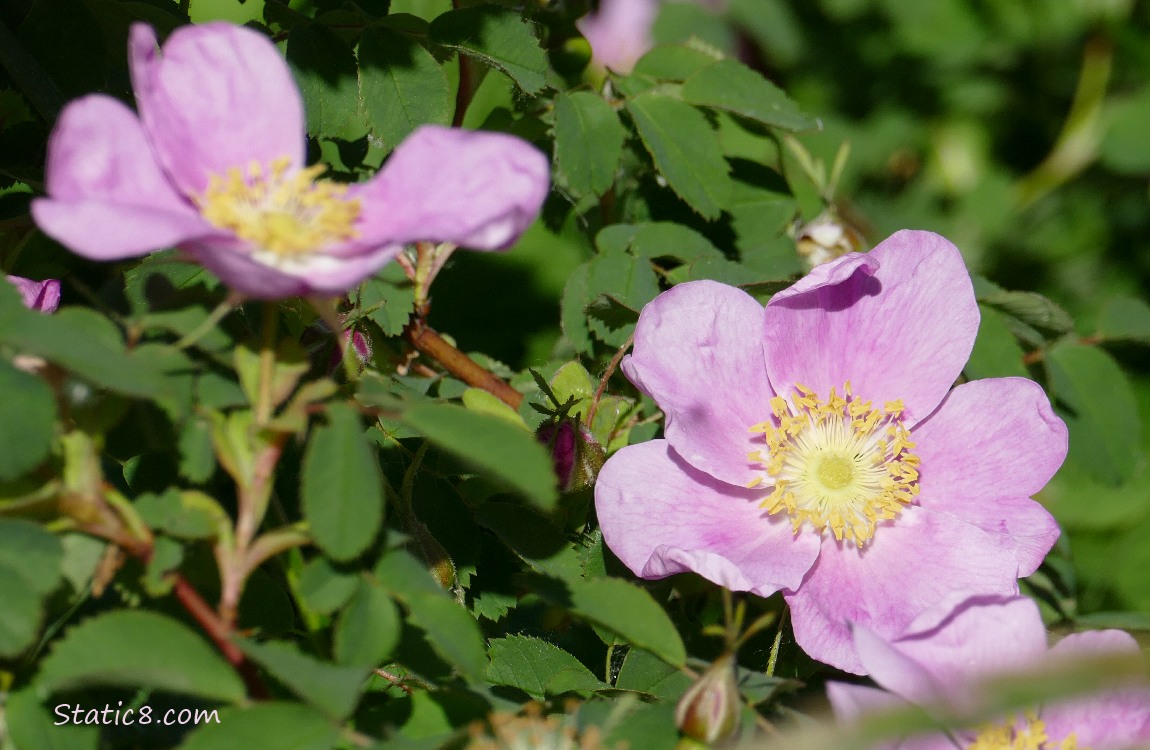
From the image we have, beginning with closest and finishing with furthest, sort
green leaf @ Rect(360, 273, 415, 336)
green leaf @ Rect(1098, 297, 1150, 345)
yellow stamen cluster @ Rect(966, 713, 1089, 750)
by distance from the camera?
yellow stamen cluster @ Rect(966, 713, 1089, 750), green leaf @ Rect(360, 273, 415, 336), green leaf @ Rect(1098, 297, 1150, 345)

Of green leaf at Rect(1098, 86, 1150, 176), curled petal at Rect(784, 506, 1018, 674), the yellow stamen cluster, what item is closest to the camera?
the yellow stamen cluster

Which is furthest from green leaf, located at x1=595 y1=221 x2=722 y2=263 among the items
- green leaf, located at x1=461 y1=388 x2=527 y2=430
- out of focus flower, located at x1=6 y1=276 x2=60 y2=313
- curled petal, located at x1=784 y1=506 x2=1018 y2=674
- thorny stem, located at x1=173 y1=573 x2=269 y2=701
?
thorny stem, located at x1=173 y1=573 x2=269 y2=701

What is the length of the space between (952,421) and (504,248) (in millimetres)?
598

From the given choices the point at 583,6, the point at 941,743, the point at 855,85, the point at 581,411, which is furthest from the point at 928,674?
the point at 855,85

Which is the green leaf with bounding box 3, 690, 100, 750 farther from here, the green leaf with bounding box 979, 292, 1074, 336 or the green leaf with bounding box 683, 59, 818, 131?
the green leaf with bounding box 979, 292, 1074, 336

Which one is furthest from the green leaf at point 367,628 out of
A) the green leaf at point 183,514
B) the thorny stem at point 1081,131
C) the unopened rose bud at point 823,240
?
the thorny stem at point 1081,131

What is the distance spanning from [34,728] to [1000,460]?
88cm

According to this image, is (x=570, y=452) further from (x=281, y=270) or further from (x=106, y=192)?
(x=106, y=192)

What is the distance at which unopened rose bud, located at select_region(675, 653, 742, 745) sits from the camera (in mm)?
829

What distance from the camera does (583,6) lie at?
4.75 feet

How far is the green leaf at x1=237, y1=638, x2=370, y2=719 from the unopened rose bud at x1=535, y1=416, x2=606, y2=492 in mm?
365

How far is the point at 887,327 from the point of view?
1182 mm

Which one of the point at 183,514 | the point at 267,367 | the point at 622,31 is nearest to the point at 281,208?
the point at 267,367

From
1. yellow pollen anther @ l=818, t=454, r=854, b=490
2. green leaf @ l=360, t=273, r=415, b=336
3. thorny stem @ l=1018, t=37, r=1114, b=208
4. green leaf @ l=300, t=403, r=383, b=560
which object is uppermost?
green leaf @ l=300, t=403, r=383, b=560
